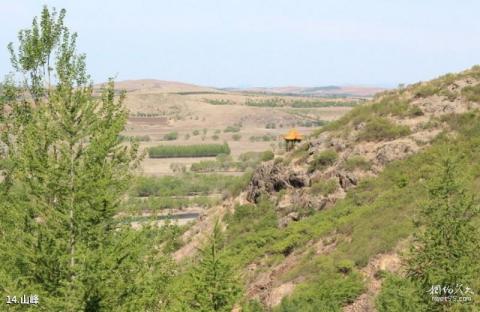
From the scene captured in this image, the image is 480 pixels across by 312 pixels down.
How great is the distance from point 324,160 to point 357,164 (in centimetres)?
335

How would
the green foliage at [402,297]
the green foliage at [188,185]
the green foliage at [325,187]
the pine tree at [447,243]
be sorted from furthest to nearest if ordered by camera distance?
the green foliage at [188,185]
the green foliage at [325,187]
the pine tree at [447,243]
the green foliage at [402,297]

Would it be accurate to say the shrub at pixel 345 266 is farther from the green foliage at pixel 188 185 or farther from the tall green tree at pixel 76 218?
the green foliage at pixel 188 185

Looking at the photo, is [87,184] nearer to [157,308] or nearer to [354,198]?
[157,308]

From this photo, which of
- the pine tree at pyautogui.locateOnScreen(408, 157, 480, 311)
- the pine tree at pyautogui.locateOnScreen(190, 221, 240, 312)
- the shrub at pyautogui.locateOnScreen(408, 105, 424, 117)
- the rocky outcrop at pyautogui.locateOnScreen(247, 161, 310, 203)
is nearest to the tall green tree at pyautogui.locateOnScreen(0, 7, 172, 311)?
the pine tree at pyautogui.locateOnScreen(190, 221, 240, 312)

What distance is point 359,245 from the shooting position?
3388 cm

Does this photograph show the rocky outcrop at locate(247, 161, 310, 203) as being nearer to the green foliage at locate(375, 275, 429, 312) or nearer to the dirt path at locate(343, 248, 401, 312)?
the dirt path at locate(343, 248, 401, 312)

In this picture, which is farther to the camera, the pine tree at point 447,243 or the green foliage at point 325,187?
the green foliage at point 325,187

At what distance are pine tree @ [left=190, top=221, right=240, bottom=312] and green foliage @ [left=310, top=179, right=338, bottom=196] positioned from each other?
76.2ft

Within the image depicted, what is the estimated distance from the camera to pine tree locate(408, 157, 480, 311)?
21141 mm

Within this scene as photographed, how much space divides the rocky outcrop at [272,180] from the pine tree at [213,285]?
2598 cm

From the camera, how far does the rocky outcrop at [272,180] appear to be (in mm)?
48031

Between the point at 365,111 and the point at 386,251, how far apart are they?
22968 millimetres

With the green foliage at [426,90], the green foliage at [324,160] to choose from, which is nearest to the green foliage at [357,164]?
the green foliage at [324,160]

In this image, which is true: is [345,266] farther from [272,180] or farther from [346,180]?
[272,180]
